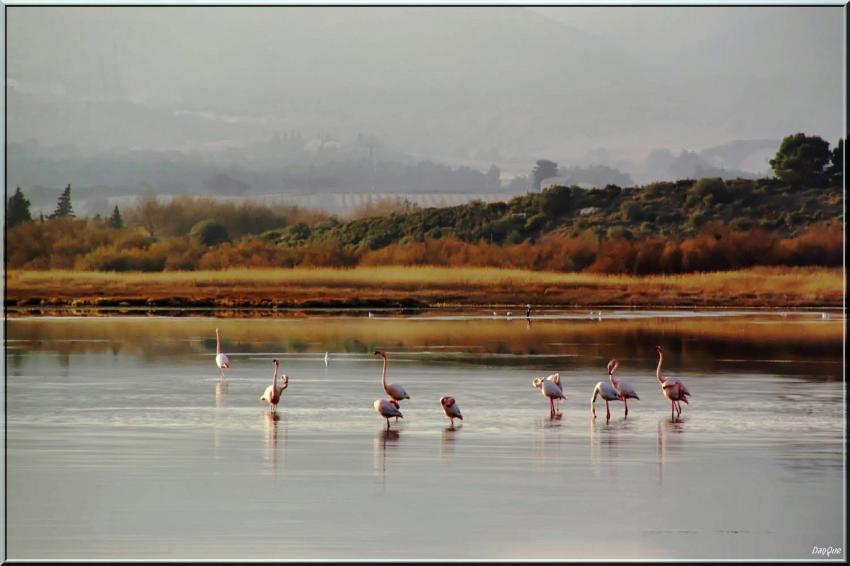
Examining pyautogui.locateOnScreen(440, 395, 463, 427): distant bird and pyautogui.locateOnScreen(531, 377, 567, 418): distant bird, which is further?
pyautogui.locateOnScreen(531, 377, 567, 418): distant bird

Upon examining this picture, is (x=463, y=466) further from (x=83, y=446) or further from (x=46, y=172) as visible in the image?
(x=46, y=172)

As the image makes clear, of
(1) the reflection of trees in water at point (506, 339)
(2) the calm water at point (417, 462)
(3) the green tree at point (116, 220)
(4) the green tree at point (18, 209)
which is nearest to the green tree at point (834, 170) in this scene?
(3) the green tree at point (116, 220)

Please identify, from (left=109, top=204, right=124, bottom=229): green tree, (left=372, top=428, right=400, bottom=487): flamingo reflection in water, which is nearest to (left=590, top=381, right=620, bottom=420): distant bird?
(left=372, top=428, right=400, bottom=487): flamingo reflection in water

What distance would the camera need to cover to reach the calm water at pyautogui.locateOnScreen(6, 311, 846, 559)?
938cm

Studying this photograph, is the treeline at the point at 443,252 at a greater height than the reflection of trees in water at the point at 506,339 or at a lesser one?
greater

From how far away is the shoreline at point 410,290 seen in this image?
53.5 metres

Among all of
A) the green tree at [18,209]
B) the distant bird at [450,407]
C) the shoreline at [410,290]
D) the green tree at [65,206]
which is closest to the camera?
the distant bird at [450,407]

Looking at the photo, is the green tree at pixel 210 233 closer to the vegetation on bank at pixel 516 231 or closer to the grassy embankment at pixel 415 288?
the vegetation on bank at pixel 516 231

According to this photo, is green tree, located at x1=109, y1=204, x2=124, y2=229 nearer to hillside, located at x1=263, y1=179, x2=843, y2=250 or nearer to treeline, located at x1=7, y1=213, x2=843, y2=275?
treeline, located at x1=7, y1=213, x2=843, y2=275

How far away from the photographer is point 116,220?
3228 inches

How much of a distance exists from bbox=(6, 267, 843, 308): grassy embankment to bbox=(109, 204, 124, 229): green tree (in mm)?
11002

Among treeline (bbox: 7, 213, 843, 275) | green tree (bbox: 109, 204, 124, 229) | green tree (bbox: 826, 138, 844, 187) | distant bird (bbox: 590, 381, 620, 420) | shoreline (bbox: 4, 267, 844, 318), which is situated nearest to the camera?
distant bird (bbox: 590, 381, 620, 420)

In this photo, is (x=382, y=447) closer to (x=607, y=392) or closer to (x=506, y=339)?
(x=607, y=392)

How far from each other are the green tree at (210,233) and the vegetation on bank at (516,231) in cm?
10
